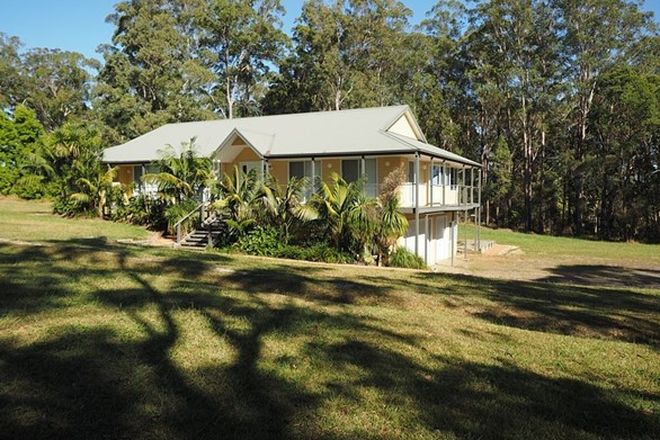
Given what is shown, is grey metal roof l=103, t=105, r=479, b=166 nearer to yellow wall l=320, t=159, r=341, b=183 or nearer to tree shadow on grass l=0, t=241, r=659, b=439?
yellow wall l=320, t=159, r=341, b=183

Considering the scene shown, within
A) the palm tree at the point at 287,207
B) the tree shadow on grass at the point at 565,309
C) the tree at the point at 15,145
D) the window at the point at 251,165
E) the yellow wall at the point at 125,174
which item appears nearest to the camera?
the tree shadow on grass at the point at 565,309

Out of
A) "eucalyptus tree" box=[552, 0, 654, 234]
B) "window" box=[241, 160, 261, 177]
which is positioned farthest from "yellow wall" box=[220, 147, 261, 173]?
"eucalyptus tree" box=[552, 0, 654, 234]

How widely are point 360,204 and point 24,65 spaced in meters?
55.2

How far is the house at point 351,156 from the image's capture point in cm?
2042

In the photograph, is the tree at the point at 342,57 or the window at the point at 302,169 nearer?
the window at the point at 302,169

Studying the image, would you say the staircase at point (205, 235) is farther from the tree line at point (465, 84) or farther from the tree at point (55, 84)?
the tree at point (55, 84)

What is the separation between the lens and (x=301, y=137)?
23.6 metres

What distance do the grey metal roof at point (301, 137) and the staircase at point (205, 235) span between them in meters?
3.47

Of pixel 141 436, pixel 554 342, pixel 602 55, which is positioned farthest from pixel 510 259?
pixel 602 55

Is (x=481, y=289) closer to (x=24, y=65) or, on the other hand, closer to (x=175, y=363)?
(x=175, y=363)

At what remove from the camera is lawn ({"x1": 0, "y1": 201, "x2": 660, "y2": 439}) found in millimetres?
3961

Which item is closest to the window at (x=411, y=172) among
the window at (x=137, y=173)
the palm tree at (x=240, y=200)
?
the palm tree at (x=240, y=200)

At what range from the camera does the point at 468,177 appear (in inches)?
1716

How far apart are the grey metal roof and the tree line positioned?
11754 millimetres
